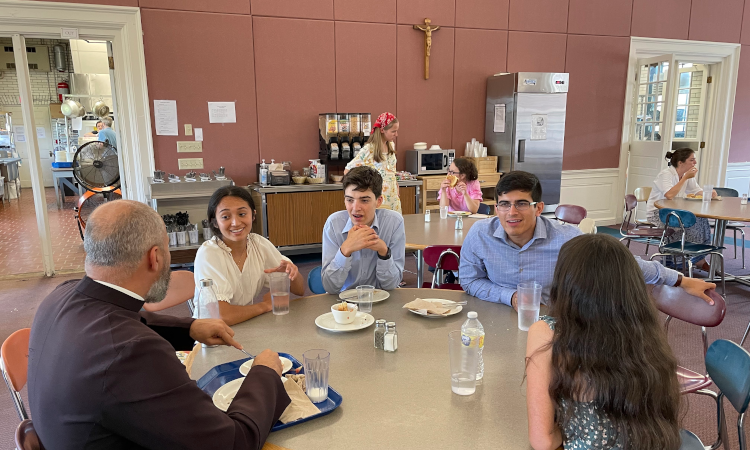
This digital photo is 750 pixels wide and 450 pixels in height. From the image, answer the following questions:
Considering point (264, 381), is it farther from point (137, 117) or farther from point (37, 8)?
point (37, 8)

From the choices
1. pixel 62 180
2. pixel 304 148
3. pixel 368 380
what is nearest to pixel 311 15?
pixel 304 148

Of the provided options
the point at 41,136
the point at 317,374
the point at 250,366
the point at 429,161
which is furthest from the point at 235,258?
the point at 41,136

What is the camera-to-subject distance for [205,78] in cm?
609

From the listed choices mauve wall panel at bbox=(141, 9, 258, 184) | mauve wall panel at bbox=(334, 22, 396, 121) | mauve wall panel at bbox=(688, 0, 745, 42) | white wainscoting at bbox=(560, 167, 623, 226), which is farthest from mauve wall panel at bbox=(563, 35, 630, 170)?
mauve wall panel at bbox=(141, 9, 258, 184)

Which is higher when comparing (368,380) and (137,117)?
(137,117)

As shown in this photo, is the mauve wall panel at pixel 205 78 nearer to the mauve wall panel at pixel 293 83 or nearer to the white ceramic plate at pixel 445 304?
the mauve wall panel at pixel 293 83

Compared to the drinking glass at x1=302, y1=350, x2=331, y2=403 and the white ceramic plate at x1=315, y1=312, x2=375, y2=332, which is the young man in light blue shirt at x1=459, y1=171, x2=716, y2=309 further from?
the drinking glass at x1=302, y1=350, x2=331, y2=403

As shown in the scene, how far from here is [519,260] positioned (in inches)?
99.0

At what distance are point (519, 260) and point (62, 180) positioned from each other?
11.6m

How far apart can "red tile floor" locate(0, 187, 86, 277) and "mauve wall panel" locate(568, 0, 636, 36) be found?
304 inches

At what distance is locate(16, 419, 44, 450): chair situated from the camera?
1292 mm

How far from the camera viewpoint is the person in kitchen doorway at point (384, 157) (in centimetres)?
515

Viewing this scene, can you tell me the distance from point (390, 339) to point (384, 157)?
3570 millimetres

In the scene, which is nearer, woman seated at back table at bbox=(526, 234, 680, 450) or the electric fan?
woman seated at back table at bbox=(526, 234, 680, 450)
